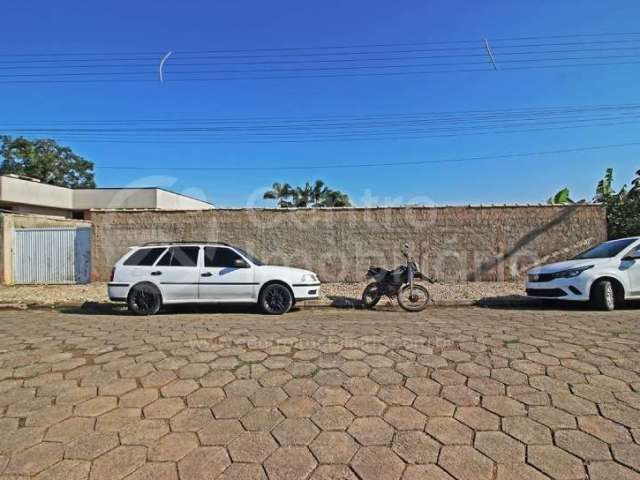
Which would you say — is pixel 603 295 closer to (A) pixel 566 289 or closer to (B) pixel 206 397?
(A) pixel 566 289

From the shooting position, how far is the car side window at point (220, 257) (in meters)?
7.40

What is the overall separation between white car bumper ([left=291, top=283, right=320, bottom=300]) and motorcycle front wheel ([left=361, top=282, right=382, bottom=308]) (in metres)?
1.34

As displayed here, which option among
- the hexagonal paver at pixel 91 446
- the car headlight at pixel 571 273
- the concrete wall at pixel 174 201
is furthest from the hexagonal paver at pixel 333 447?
the concrete wall at pixel 174 201

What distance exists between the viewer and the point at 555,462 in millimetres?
2223

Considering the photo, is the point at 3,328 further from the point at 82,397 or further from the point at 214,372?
the point at 214,372

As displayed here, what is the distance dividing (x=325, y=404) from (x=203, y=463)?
3.61 ft

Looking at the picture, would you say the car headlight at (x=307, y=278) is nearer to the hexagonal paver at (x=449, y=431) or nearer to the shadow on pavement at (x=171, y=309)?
the shadow on pavement at (x=171, y=309)

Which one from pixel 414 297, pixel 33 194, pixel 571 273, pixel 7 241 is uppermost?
pixel 33 194

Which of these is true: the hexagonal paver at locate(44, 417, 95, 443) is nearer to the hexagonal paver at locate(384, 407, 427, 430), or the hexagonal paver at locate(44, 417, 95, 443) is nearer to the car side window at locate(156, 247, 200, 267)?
the hexagonal paver at locate(384, 407, 427, 430)

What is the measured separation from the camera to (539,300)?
8.52m

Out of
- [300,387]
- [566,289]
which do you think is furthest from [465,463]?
[566,289]

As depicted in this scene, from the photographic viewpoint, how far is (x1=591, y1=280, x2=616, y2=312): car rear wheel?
6957 mm

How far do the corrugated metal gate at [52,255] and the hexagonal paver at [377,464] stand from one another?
12.1 meters

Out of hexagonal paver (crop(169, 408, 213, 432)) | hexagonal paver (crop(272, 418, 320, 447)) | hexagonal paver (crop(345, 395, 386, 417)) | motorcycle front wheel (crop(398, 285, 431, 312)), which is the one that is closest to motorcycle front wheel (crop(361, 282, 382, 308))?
motorcycle front wheel (crop(398, 285, 431, 312))
